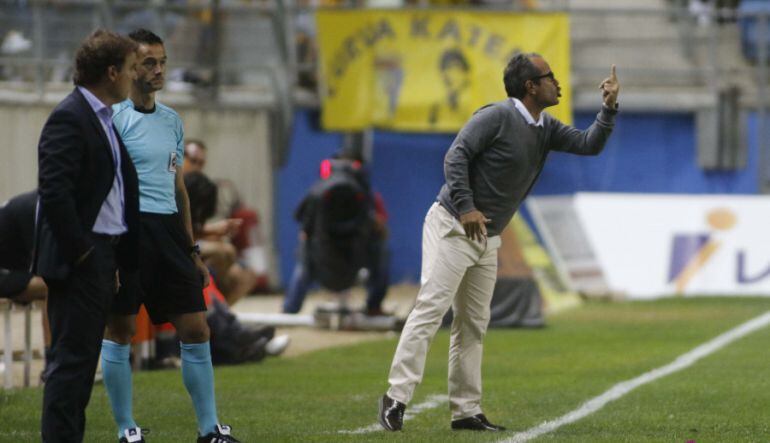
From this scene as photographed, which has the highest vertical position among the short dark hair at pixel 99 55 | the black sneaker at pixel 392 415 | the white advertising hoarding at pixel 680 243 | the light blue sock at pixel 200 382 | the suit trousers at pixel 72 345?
the short dark hair at pixel 99 55

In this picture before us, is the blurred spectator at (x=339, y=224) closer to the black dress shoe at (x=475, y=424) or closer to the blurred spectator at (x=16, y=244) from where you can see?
the blurred spectator at (x=16, y=244)

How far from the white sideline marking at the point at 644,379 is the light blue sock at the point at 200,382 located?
4.80ft

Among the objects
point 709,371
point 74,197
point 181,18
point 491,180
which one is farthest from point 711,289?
point 74,197

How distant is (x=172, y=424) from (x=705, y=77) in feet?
55.0

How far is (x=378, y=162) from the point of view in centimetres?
2436

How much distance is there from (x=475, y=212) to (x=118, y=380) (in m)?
2.03

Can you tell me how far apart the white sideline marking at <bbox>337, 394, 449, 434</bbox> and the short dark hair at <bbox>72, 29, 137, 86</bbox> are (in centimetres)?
262

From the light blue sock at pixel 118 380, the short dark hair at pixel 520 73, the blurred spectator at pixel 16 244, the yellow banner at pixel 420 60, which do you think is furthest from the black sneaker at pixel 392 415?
the yellow banner at pixel 420 60

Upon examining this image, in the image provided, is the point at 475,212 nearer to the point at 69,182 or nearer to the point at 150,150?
the point at 150,150

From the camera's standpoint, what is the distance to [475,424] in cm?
887

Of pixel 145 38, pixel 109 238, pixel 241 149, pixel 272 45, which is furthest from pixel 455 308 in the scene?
pixel 241 149

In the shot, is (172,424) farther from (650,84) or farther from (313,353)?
(650,84)

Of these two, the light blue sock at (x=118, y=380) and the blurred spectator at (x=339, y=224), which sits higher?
the light blue sock at (x=118, y=380)

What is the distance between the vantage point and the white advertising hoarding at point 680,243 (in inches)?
837
